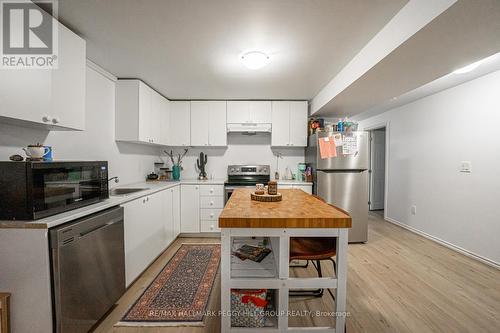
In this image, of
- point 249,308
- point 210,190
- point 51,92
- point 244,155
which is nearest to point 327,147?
point 244,155

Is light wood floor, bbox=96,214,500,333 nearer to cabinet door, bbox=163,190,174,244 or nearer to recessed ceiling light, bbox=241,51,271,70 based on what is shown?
cabinet door, bbox=163,190,174,244

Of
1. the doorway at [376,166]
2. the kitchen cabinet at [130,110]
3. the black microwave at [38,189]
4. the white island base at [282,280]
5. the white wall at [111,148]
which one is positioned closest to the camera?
the black microwave at [38,189]

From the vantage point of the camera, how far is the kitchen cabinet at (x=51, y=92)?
4.02ft

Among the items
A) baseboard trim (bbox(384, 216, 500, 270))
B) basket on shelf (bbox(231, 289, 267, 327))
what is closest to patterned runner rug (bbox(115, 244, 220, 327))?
basket on shelf (bbox(231, 289, 267, 327))

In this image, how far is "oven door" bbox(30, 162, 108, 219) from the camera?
3.86 ft

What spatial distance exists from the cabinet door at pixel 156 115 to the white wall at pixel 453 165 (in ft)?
14.0

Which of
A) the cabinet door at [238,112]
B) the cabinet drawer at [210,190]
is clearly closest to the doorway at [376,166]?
the cabinet door at [238,112]

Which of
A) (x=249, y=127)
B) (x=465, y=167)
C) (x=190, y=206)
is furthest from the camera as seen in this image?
(x=249, y=127)

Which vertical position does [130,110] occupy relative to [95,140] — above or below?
above

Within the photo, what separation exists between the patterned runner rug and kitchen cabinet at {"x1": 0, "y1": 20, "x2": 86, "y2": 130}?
1599 mm

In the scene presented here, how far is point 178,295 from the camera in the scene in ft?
6.10

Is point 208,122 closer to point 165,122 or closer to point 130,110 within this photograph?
point 165,122

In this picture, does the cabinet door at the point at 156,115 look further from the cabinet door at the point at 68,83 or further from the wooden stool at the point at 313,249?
the wooden stool at the point at 313,249

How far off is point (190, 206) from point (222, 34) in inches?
95.6
